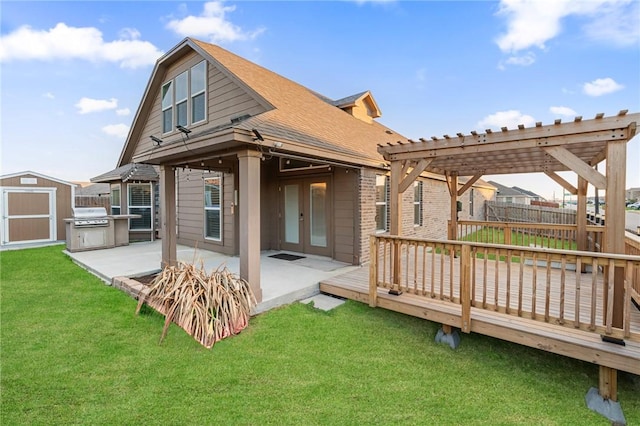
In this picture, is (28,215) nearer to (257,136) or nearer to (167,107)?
(167,107)

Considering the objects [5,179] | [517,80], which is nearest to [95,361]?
[5,179]

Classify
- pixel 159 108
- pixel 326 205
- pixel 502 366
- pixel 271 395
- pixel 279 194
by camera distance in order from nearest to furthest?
pixel 271 395 < pixel 502 366 < pixel 326 205 < pixel 279 194 < pixel 159 108

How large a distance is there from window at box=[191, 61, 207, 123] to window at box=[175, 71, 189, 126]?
34 centimetres

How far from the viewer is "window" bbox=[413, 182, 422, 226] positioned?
9.57 m

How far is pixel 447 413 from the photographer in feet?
8.59

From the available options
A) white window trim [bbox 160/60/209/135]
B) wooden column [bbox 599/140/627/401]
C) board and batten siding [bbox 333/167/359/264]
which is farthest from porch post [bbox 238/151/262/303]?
white window trim [bbox 160/60/209/135]

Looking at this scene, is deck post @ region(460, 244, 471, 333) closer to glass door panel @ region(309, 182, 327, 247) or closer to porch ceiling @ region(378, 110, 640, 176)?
porch ceiling @ region(378, 110, 640, 176)

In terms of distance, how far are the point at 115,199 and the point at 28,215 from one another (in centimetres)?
273

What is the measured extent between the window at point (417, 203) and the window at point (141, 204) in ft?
32.6

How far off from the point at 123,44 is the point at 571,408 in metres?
15.5

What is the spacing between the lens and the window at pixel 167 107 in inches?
377

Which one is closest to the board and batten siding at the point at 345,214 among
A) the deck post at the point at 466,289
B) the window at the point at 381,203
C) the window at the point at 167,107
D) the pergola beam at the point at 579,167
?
the window at the point at 381,203

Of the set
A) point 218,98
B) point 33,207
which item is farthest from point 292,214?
point 33,207

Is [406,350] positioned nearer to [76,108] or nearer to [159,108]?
[159,108]
